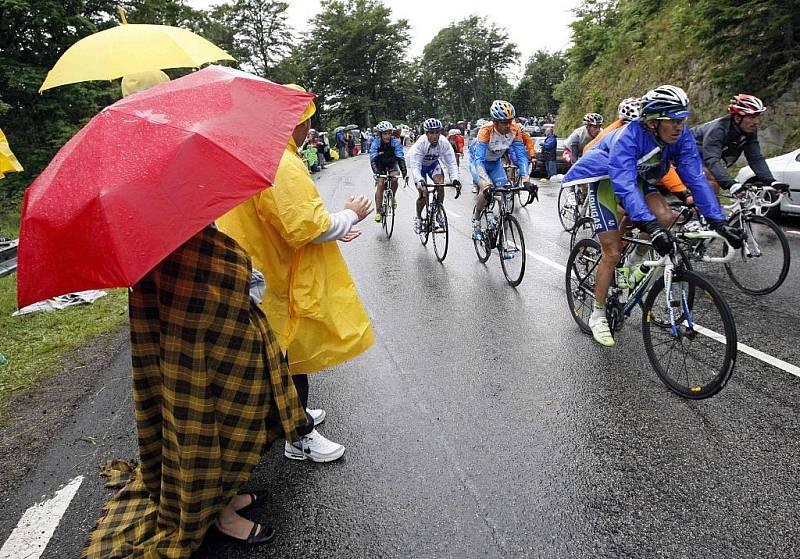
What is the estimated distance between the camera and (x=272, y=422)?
101 inches

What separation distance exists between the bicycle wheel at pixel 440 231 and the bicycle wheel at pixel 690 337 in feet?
14.3

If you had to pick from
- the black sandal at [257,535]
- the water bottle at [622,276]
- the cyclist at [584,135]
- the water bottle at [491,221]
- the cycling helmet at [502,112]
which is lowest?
the black sandal at [257,535]

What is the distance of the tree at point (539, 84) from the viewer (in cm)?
7231

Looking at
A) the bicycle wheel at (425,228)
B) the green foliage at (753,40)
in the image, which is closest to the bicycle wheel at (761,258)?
the bicycle wheel at (425,228)

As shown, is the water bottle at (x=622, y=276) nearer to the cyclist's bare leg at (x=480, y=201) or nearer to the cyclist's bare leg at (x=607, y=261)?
the cyclist's bare leg at (x=607, y=261)

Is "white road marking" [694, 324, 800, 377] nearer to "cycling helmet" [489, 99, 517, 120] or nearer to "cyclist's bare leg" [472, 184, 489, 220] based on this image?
"cyclist's bare leg" [472, 184, 489, 220]

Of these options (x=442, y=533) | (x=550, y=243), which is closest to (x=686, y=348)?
(x=442, y=533)

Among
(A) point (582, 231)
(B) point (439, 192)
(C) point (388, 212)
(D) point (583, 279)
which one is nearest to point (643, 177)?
(D) point (583, 279)

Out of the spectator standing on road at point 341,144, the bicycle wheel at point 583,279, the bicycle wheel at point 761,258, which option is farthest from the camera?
the spectator standing on road at point 341,144

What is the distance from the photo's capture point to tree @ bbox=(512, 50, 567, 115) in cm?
7231

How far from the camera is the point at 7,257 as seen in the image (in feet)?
31.6

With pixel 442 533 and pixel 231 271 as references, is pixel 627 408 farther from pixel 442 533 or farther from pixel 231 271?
pixel 231 271

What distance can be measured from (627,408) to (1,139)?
6.58m

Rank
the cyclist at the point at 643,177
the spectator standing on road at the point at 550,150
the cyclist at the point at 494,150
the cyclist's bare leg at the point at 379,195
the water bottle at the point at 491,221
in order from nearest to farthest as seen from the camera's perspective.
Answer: the cyclist at the point at 643,177, the cyclist at the point at 494,150, the water bottle at the point at 491,221, the cyclist's bare leg at the point at 379,195, the spectator standing on road at the point at 550,150
